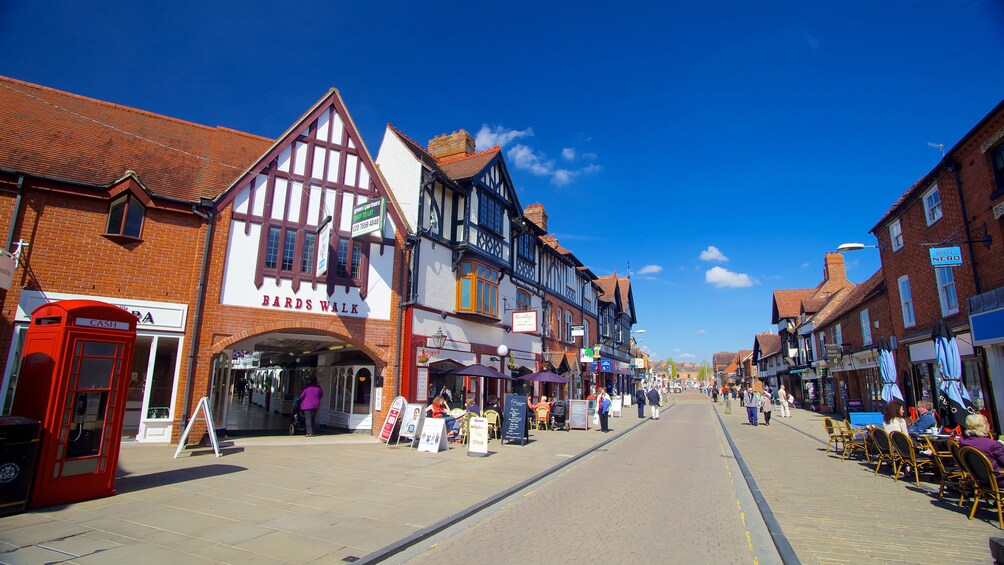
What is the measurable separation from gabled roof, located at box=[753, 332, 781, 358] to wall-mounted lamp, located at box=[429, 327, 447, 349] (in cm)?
4673

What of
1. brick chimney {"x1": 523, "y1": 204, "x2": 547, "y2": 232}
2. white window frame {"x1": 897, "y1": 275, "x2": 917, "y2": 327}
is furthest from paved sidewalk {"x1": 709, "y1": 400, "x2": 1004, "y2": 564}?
brick chimney {"x1": 523, "y1": 204, "x2": 547, "y2": 232}

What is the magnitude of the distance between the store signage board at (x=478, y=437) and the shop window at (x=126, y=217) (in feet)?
32.0

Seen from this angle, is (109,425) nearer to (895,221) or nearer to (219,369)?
(219,369)

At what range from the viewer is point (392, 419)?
14367 millimetres

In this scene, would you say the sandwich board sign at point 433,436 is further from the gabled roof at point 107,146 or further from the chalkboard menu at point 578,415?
the chalkboard menu at point 578,415

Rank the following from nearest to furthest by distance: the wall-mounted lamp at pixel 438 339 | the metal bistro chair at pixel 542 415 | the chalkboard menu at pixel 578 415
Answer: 1. the wall-mounted lamp at pixel 438 339
2. the metal bistro chair at pixel 542 415
3. the chalkboard menu at pixel 578 415

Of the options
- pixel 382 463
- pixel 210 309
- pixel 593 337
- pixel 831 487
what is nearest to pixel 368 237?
pixel 210 309

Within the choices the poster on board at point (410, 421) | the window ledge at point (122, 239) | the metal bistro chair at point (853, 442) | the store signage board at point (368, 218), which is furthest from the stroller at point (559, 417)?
the window ledge at point (122, 239)

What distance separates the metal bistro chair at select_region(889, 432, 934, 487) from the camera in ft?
32.1

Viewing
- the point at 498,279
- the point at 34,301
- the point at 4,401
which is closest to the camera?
the point at 4,401

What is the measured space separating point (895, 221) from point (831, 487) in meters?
15.3

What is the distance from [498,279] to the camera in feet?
69.9

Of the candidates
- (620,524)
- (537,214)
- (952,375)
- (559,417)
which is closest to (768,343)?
(537,214)

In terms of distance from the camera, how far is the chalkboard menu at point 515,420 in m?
15.4
